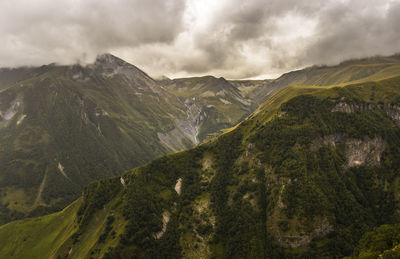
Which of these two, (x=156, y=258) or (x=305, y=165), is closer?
(x=156, y=258)

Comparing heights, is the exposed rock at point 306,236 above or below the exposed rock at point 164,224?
below

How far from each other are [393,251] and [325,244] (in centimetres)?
8297

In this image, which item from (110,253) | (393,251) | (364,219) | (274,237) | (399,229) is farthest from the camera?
(364,219)

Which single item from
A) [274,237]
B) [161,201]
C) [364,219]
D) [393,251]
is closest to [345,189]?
[364,219]

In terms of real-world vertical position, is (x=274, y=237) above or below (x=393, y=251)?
below

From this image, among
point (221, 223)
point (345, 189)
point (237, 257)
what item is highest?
point (345, 189)

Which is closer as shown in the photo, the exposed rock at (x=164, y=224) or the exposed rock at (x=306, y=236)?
the exposed rock at (x=306, y=236)

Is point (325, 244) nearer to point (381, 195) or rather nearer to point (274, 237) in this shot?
point (274, 237)

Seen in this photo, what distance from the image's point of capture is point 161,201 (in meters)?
197

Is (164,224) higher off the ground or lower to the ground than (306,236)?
higher

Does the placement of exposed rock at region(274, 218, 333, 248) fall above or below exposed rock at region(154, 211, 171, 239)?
below

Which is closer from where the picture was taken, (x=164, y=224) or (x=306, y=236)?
(x=306, y=236)

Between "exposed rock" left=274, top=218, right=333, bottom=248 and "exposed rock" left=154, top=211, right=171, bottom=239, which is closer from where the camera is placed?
"exposed rock" left=274, top=218, right=333, bottom=248

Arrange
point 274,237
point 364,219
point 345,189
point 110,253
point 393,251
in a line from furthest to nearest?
point 345,189, point 364,219, point 274,237, point 110,253, point 393,251
